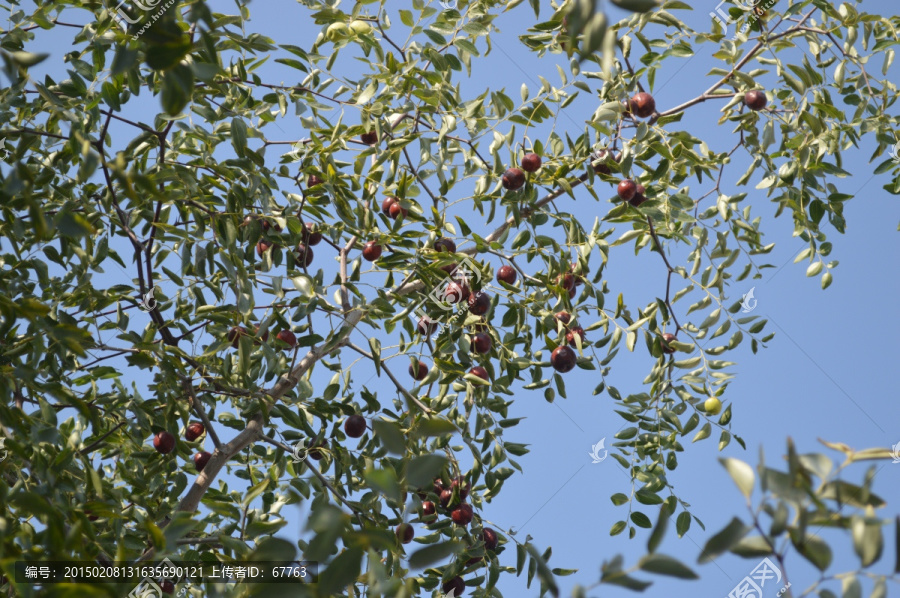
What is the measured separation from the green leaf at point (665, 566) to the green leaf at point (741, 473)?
8cm

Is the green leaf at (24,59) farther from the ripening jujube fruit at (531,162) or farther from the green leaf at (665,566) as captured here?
the ripening jujube fruit at (531,162)

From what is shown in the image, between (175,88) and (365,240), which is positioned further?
(365,240)

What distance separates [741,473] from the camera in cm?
64

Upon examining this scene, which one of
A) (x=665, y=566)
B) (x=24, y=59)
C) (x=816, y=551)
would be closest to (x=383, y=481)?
(x=665, y=566)

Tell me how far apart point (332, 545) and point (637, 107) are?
1.70 m

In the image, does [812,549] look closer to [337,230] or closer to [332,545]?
[332,545]

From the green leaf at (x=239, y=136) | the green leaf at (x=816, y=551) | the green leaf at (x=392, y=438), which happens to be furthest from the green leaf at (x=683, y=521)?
the green leaf at (x=392, y=438)

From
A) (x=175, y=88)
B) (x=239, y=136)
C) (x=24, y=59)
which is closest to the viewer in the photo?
(x=175, y=88)

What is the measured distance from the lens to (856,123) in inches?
91.5

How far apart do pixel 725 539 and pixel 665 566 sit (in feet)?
Result: 0.17

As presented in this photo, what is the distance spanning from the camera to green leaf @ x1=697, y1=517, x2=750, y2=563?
0.62 meters

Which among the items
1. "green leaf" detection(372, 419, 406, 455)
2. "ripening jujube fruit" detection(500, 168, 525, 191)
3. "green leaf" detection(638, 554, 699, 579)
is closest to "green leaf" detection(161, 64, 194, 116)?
"green leaf" detection(372, 419, 406, 455)

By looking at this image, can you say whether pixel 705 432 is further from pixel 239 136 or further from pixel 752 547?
pixel 752 547

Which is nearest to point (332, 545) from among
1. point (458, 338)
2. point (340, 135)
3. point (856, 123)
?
point (458, 338)
